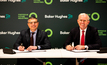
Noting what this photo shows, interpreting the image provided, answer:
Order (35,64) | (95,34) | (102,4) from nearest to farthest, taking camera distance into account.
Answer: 1. (35,64)
2. (95,34)
3. (102,4)

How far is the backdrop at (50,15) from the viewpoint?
3.61 m

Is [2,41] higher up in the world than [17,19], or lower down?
lower down

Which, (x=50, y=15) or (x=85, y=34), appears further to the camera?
(x=50, y=15)

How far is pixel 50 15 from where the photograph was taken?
3.62 m

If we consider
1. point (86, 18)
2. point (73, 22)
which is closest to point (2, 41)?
point (73, 22)

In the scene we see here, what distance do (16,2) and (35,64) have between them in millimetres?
2011

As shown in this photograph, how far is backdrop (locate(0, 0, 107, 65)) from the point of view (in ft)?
11.8

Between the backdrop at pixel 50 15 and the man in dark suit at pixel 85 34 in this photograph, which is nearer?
the man in dark suit at pixel 85 34

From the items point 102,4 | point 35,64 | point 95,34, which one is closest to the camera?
point 35,64

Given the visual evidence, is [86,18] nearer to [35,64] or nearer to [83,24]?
[83,24]

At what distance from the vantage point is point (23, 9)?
3619mm

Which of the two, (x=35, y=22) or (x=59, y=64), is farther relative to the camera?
(x=59, y=64)

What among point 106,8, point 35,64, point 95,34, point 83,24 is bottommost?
point 35,64

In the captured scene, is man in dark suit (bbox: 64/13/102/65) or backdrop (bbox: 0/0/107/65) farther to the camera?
backdrop (bbox: 0/0/107/65)
